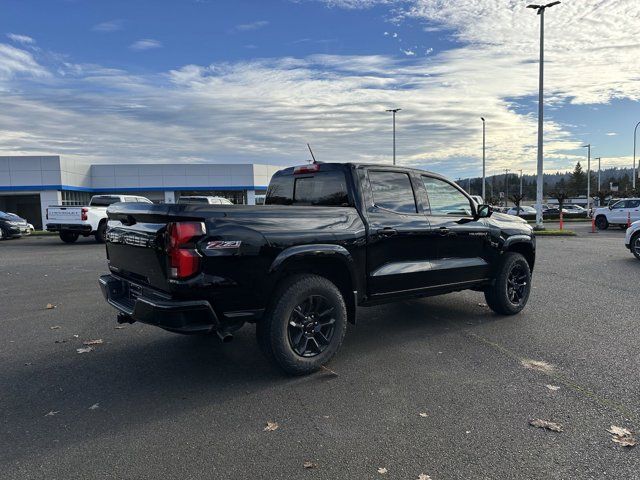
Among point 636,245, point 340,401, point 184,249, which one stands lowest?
point 340,401

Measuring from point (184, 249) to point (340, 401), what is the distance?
67.2 inches

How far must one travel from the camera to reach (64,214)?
17219mm

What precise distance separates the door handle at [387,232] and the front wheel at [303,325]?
799 millimetres

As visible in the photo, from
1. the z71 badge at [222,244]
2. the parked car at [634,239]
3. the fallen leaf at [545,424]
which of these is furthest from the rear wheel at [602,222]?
the z71 badge at [222,244]

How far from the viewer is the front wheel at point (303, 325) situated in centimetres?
420

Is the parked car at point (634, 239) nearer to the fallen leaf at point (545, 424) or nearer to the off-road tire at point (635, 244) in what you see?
the off-road tire at point (635, 244)

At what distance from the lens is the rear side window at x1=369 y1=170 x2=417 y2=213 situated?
5.18 metres

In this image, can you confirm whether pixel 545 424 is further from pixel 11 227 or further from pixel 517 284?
pixel 11 227

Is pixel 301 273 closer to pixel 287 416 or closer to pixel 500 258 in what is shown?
pixel 287 416

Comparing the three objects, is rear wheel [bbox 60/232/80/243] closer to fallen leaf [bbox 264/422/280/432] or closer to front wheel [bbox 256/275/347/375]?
front wheel [bbox 256/275/347/375]

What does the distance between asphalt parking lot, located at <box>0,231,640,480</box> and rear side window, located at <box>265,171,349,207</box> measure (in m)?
1.59

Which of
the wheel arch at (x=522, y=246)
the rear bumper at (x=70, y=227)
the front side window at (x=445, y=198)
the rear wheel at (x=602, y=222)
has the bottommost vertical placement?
the rear wheel at (x=602, y=222)

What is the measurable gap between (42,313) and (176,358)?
121 inches

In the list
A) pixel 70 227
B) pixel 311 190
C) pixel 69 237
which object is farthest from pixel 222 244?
pixel 69 237
